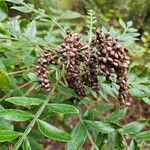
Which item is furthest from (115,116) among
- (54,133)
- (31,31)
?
(31,31)

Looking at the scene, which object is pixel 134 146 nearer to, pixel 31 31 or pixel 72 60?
pixel 72 60

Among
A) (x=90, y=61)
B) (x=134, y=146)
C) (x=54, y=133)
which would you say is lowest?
(x=134, y=146)

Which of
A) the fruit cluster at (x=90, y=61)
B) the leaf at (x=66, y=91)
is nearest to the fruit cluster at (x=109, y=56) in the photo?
the fruit cluster at (x=90, y=61)

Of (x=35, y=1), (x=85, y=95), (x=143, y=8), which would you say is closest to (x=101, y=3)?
(x=143, y=8)

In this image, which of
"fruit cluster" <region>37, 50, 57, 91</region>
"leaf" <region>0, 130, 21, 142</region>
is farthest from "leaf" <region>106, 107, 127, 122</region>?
"leaf" <region>0, 130, 21, 142</region>

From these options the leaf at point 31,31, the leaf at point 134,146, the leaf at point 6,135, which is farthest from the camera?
the leaf at point 31,31

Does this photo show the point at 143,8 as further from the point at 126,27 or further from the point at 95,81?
the point at 95,81

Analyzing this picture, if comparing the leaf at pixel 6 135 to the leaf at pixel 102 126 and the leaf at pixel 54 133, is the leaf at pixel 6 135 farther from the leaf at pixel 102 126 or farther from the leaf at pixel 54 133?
the leaf at pixel 102 126
